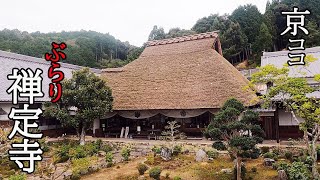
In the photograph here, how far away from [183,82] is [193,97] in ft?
7.38

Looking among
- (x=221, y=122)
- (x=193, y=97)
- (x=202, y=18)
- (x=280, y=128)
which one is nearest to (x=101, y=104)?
(x=193, y=97)

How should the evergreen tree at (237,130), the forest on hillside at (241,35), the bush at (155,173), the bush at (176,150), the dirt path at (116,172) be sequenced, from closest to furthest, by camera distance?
the evergreen tree at (237,130) → the bush at (155,173) → the dirt path at (116,172) → the bush at (176,150) → the forest on hillside at (241,35)

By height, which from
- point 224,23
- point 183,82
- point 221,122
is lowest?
point 221,122

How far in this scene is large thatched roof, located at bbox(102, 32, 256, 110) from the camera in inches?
803

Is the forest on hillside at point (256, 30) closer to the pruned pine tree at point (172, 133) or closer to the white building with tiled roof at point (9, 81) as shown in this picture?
the pruned pine tree at point (172, 133)

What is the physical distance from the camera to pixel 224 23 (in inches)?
2304

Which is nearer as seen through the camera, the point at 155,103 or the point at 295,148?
the point at 295,148

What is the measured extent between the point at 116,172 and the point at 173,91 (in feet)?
30.5

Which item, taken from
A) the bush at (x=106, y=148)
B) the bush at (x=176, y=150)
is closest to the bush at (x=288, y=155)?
the bush at (x=176, y=150)

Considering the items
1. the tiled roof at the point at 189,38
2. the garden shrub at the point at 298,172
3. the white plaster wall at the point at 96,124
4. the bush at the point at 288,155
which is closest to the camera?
the garden shrub at the point at 298,172

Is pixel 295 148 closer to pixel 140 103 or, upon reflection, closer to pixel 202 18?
pixel 140 103

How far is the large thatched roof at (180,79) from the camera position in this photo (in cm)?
2039

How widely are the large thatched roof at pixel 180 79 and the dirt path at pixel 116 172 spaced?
6.56m

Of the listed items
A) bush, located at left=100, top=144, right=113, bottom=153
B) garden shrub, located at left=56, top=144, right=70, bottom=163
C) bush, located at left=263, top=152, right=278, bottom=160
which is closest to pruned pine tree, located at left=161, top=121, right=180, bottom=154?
bush, located at left=100, top=144, right=113, bottom=153
